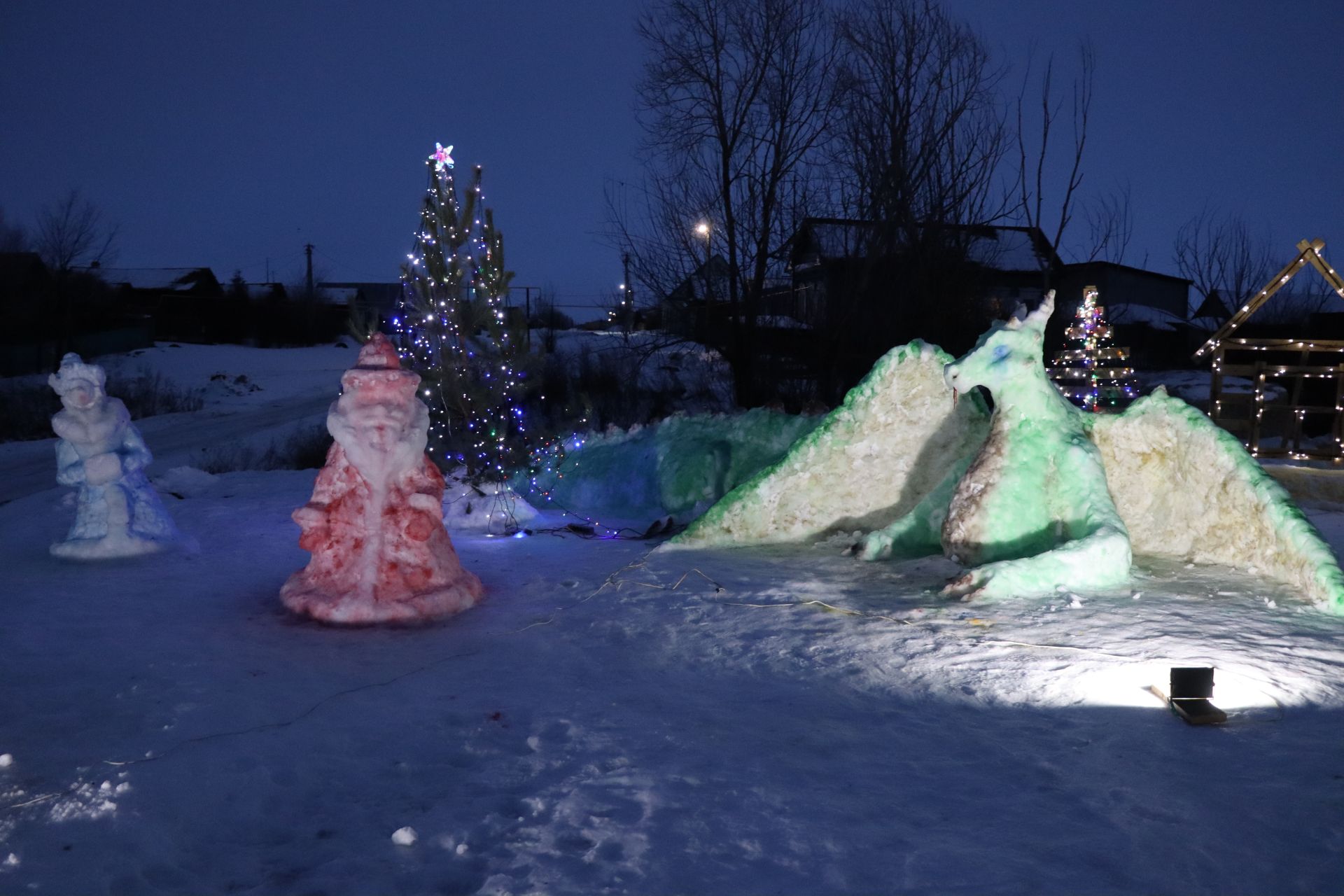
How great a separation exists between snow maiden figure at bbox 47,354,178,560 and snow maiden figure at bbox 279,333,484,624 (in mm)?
2186

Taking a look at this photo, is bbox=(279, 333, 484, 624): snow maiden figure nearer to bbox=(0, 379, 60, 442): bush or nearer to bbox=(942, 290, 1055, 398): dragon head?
bbox=(942, 290, 1055, 398): dragon head

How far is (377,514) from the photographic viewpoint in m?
5.78

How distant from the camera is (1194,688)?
4.01m

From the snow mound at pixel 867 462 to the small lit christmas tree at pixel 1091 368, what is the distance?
365 cm

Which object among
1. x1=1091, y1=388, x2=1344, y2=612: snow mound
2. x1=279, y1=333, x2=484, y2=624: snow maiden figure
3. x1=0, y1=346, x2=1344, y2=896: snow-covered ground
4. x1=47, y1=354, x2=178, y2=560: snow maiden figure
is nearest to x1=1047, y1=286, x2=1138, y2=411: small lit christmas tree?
x1=1091, y1=388, x2=1344, y2=612: snow mound

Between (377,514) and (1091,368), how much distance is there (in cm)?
820

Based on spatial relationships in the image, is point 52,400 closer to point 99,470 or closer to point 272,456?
point 272,456

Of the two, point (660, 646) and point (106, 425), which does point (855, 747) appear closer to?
point (660, 646)

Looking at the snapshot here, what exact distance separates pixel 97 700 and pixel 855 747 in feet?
10.7

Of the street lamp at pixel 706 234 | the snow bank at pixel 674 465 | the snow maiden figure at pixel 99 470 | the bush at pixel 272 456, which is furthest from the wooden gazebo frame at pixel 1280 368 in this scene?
the bush at pixel 272 456

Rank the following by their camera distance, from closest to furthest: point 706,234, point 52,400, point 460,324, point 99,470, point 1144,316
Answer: point 99,470
point 460,324
point 706,234
point 52,400
point 1144,316

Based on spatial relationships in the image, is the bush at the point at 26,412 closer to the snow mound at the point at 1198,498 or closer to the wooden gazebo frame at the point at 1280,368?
the snow mound at the point at 1198,498

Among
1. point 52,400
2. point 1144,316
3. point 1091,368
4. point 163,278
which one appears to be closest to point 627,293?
point 1091,368

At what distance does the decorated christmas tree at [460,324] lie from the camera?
9.20 meters
